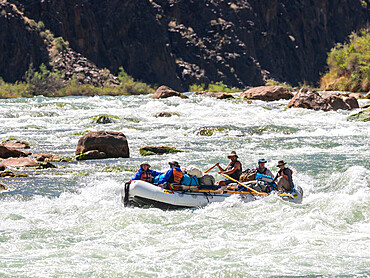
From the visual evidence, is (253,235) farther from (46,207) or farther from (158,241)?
(46,207)

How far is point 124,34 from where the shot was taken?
281ft

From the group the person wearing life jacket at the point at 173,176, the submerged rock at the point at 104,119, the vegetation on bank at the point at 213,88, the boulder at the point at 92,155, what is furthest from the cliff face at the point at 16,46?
the person wearing life jacket at the point at 173,176

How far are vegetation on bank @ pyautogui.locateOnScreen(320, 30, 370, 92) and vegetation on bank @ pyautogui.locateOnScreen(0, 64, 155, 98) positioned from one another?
101 feet

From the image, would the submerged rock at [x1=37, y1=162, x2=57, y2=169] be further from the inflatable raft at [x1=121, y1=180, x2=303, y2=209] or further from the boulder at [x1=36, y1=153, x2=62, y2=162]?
the inflatable raft at [x1=121, y1=180, x2=303, y2=209]

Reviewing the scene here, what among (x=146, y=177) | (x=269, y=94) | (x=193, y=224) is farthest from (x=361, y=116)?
(x=193, y=224)

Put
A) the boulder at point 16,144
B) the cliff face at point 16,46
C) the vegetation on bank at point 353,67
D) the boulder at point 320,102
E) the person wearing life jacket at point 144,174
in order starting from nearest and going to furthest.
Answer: the person wearing life jacket at point 144,174 → the boulder at point 16,144 → the boulder at point 320,102 → the vegetation on bank at point 353,67 → the cliff face at point 16,46

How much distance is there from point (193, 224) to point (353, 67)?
125 feet

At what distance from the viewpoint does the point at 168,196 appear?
1111 cm

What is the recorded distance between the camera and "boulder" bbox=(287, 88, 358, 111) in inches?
1150

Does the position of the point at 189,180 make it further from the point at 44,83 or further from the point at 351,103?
the point at 44,83

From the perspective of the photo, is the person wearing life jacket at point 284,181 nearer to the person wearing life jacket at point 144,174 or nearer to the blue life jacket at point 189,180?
the blue life jacket at point 189,180

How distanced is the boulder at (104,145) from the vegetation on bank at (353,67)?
96.1ft

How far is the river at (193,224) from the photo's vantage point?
25.4 feet

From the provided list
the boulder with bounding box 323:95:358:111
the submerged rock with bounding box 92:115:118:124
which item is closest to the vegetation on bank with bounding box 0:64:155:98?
the submerged rock with bounding box 92:115:118:124
